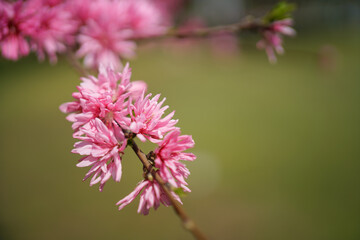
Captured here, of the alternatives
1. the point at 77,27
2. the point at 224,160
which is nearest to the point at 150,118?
the point at 77,27

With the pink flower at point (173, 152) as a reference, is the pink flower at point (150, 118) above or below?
above

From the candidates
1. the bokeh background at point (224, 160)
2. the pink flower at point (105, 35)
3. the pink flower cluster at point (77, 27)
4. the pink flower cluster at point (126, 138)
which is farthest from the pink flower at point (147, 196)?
the bokeh background at point (224, 160)

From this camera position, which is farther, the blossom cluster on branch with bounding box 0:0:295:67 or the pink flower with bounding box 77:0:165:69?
the pink flower with bounding box 77:0:165:69


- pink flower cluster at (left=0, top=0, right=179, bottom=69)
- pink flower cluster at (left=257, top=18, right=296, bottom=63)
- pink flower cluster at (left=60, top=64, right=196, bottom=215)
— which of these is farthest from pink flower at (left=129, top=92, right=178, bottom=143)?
pink flower cluster at (left=257, top=18, right=296, bottom=63)

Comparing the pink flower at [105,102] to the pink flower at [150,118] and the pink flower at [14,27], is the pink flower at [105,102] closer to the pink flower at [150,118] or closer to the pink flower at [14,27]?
the pink flower at [150,118]

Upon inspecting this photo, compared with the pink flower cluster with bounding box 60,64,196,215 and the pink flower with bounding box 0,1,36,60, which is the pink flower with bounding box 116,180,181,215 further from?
the pink flower with bounding box 0,1,36,60

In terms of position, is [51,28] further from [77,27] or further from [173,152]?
[173,152]

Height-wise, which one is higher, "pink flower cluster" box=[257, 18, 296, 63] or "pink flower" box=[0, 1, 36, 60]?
"pink flower" box=[0, 1, 36, 60]
